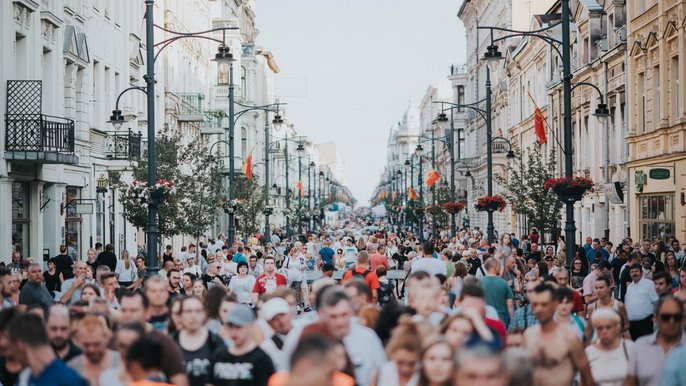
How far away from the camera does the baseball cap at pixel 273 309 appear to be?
10766 millimetres

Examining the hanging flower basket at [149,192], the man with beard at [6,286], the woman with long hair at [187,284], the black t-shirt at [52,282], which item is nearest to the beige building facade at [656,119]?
the hanging flower basket at [149,192]

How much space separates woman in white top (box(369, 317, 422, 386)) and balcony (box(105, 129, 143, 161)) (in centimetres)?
2753

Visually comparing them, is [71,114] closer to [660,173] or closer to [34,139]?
[34,139]

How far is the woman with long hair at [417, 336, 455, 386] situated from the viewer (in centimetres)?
728

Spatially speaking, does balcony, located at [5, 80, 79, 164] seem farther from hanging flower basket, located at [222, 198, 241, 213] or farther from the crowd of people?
the crowd of people

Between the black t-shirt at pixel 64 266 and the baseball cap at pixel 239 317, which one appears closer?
the baseball cap at pixel 239 317

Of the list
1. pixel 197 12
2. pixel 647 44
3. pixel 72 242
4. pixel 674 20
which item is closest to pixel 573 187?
pixel 674 20

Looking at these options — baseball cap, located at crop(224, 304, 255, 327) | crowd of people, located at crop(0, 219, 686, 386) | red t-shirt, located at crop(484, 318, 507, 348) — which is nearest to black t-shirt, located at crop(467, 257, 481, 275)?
crowd of people, located at crop(0, 219, 686, 386)

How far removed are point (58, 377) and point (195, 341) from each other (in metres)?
1.70

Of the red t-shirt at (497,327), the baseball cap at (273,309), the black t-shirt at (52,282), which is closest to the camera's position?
the red t-shirt at (497,327)

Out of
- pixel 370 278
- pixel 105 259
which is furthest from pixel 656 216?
pixel 370 278

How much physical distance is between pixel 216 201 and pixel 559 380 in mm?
28891

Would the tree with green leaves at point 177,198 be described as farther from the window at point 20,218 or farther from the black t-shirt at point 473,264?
the black t-shirt at point 473,264

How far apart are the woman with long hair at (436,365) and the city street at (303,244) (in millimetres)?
13
